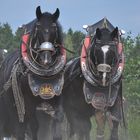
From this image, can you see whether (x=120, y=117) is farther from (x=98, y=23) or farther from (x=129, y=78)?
(x=129, y=78)

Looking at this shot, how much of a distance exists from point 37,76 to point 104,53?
1070 mm

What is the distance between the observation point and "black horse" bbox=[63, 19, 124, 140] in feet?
32.9

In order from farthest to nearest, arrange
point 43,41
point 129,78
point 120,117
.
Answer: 1. point 129,78
2. point 120,117
3. point 43,41

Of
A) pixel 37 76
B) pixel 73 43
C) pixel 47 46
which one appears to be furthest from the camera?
pixel 73 43

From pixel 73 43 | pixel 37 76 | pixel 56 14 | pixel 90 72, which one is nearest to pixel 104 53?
pixel 90 72

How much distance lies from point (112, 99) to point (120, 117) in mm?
375

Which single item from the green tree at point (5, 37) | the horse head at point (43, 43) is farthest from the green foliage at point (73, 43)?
the green tree at point (5, 37)

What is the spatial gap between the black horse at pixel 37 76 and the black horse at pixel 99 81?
0.58 m

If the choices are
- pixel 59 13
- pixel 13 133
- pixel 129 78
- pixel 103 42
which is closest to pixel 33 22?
pixel 59 13

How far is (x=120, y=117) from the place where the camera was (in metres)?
10.4

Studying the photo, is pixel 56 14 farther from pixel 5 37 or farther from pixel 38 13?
pixel 5 37

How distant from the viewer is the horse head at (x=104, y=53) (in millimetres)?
9938

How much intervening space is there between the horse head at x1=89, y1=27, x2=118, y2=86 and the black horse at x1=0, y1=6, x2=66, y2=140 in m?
0.58

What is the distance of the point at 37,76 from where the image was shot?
9844mm
